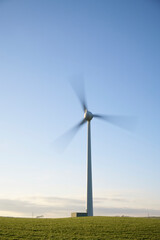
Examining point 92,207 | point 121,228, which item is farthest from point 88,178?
point 121,228

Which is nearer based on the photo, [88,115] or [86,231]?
[86,231]

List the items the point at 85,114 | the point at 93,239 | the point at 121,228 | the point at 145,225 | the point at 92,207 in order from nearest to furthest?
the point at 93,239 → the point at 121,228 → the point at 145,225 → the point at 92,207 → the point at 85,114

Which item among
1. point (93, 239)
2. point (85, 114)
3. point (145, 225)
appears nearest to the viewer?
point (93, 239)

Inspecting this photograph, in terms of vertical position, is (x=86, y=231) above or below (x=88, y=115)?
below

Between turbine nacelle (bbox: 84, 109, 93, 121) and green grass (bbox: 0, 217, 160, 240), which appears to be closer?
green grass (bbox: 0, 217, 160, 240)

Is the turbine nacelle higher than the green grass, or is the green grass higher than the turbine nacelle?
the turbine nacelle

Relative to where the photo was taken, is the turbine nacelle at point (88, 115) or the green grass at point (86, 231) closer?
the green grass at point (86, 231)

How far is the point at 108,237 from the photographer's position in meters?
31.2

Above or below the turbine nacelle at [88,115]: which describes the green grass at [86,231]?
below

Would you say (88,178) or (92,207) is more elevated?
(88,178)

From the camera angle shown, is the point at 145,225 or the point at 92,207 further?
the point at 92,207

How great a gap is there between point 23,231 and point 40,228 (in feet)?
9.49

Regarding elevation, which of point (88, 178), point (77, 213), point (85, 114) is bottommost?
point (77, 213)

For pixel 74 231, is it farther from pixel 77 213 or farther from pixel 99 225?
pixel 77 213
